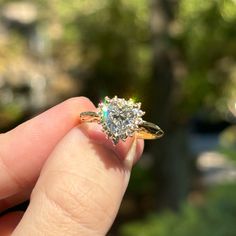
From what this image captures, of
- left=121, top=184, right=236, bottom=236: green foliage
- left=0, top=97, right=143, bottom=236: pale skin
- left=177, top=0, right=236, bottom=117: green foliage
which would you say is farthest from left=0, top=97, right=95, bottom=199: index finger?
left=177, top=0, right=236, bottom=117: green foliage

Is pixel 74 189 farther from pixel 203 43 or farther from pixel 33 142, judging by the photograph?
Result: pixel 203 43

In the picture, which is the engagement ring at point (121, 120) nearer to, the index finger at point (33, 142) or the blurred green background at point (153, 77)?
the index finger at point (33, 142)

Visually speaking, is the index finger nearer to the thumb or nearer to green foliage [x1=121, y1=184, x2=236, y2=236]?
the thumb

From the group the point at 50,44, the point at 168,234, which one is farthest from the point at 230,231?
the point at 50,44

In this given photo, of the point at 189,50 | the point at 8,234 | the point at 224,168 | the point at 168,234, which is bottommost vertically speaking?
the point at 224,168

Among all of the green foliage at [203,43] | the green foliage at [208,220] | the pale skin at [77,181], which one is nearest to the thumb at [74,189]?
the pale skin at [77,181]

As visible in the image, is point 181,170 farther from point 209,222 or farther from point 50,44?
point 50,44
